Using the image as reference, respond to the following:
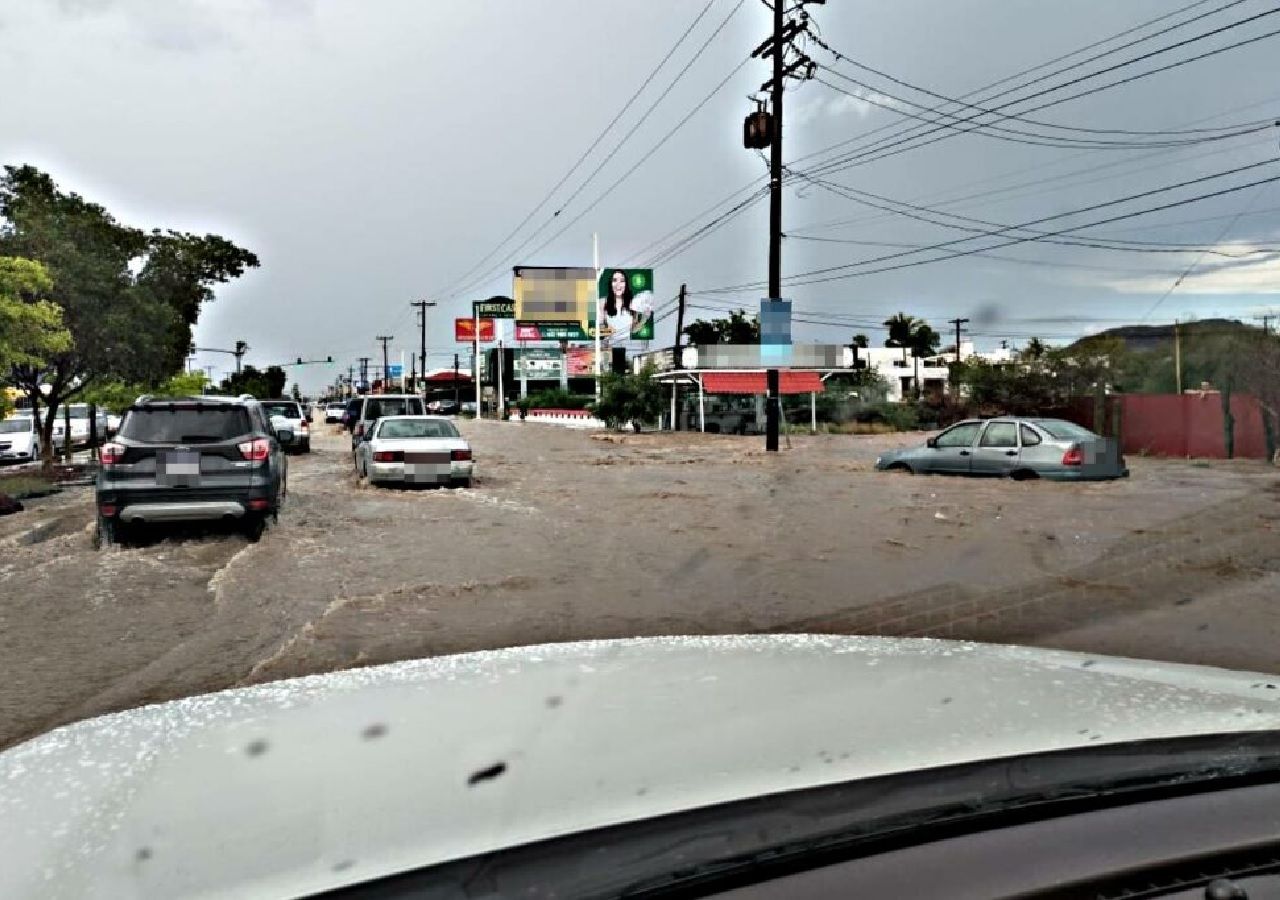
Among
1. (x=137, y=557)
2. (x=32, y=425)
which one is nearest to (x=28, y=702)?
(x=137, y=557)

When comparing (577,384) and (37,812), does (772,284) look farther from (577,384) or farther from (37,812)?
(577,384)

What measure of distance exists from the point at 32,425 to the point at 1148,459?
29.1 metres

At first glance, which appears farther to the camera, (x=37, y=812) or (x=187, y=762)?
(x=187, y=762)

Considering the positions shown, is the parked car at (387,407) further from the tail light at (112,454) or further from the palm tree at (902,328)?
the palm tree at (902,328)

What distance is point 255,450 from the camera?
34.6 ft

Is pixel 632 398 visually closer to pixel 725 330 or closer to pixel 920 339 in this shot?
pixel 725 330

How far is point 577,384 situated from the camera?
9275 cm

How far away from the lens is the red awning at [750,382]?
140 ft

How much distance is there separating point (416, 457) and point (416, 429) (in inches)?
38.5

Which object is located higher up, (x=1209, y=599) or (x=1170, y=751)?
(x=1170, y=751)

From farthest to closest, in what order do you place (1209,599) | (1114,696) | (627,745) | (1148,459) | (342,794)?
1. (1148,459)
2. (1209,599)
3. (1114,696)
4. (627,745)
5. (342,794)

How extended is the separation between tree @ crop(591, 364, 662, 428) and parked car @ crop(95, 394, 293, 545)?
35440 mm

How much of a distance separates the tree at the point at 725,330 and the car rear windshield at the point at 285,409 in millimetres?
53699

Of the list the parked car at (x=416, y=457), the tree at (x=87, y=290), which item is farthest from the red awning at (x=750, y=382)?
the parked car at (x=416, y=457)
